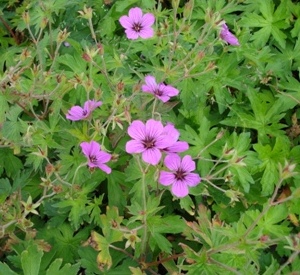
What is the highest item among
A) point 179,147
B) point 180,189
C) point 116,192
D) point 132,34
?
point 132,34

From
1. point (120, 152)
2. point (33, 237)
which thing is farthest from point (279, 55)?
point (33, 237)

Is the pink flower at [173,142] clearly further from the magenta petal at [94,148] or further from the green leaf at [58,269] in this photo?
the green leaf at [58,269]

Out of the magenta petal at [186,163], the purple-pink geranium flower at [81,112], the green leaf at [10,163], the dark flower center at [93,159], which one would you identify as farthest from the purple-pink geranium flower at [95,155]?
the green leaf at [10,163]

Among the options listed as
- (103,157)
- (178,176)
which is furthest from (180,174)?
(103,157)

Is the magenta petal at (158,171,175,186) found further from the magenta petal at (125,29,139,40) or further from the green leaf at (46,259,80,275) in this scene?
the magenta petal at (125,29,139,40)

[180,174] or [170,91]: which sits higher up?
[170,91]

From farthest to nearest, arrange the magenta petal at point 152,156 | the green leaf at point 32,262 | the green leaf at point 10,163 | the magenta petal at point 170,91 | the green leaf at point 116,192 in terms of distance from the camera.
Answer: the green leaf at point 10,163 < the green leaf at point 116,192 < the magenta petal at point 170,91 < the green leaf at point 32,262 < the magenta petal at point 152,156

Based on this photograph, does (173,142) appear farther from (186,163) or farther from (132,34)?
(132,34)
